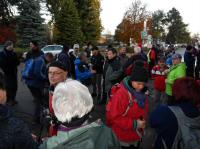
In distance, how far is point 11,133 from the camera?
231cm

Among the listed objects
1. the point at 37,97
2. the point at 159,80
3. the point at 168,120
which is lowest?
the point at 37,97

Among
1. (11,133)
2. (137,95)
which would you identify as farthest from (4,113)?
(137,95)

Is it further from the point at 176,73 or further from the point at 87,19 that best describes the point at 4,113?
the point at 87,19

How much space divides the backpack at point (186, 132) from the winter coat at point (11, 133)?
137cm

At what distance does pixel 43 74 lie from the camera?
763 centimetres

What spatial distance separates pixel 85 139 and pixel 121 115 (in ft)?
4.52

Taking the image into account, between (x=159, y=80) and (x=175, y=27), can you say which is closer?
(x=159, y=80)

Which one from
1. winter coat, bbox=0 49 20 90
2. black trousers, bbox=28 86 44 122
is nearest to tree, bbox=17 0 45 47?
winter coat, bbox=0 49 20 90

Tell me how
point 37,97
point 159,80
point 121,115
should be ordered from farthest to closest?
point 159,80 → point 37,97 → point 121,115

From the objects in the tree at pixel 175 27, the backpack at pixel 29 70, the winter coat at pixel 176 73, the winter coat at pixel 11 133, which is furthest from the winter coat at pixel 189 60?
the tree at pixel 175 27

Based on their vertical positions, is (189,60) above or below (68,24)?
below

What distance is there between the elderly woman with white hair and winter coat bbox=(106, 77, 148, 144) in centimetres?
116

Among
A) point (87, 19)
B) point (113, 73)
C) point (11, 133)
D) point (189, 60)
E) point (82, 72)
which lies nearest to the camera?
point (11, 133)

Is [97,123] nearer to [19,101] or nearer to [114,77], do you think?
[114,77]
